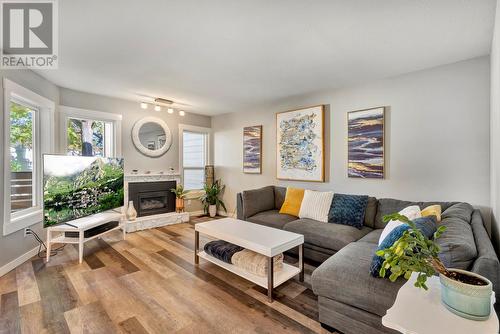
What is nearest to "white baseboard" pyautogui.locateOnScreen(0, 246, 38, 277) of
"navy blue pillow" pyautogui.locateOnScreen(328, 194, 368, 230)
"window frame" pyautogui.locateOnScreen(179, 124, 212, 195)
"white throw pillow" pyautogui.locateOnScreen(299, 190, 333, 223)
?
"window frame" pyautogui.locateOnScreen(179, 124, 212, 195)

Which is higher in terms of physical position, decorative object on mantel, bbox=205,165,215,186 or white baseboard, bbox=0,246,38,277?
decorative object on mantel, bbox=205,165,215,186

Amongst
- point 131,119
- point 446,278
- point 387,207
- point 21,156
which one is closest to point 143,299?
point 446,278

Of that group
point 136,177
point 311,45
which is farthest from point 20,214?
point 311,45

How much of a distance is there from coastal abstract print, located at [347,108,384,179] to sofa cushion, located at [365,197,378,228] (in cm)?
38

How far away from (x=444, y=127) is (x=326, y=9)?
2.15m

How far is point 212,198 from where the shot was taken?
5.42 m

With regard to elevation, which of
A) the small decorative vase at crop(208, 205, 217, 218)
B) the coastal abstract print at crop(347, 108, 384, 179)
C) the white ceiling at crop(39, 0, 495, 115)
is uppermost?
the white ceiling at crop(39, 0, 495, 115)

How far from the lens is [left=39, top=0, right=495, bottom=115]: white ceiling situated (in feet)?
5.85

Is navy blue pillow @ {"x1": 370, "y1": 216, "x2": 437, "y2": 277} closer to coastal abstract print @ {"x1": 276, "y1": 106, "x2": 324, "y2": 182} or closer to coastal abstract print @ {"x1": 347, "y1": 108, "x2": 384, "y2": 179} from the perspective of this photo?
coastal abstract print @ {"x1": 347, "y1": 108, "x2": 384, "y2": 179}

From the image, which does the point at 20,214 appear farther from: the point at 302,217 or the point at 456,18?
the point at 456,18

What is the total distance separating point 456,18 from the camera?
189 centimetres

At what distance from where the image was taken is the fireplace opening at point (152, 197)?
14.8ft

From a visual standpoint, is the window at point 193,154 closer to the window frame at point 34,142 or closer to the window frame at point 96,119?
the window frame at point 96,119

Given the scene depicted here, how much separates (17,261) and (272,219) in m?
3.23
